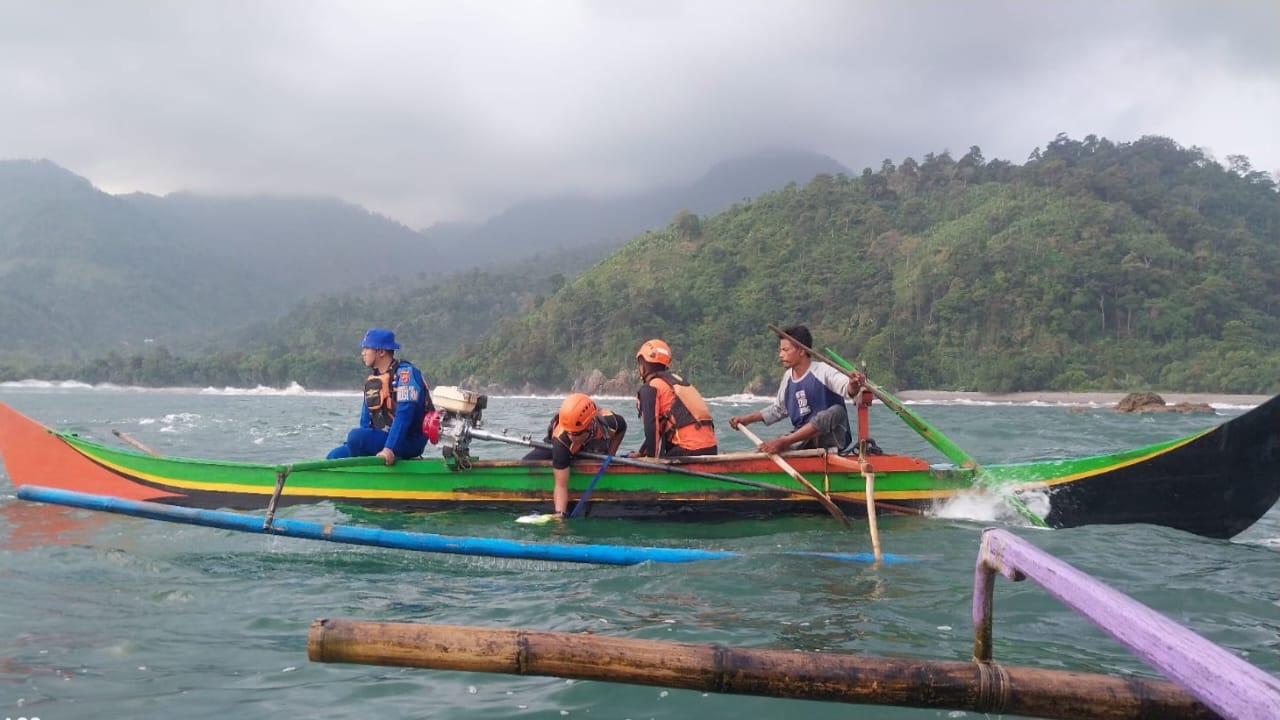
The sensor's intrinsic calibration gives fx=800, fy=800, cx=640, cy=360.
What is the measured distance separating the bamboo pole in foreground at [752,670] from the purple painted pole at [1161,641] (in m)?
0.27

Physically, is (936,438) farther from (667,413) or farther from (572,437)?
(572,437)

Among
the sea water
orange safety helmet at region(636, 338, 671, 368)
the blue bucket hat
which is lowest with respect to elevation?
the sea water

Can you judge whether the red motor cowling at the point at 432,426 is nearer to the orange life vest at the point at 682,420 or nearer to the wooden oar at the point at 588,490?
the wooden oar at the point at 588,490

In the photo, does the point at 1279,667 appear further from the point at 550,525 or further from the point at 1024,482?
the point at 550,525

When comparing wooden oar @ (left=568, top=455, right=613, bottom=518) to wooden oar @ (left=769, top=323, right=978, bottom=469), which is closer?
wooden oar @ (left=769, top=323, right=978, bottom=469)

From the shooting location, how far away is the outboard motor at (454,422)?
8.16m

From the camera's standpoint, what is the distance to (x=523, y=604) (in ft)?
17.3

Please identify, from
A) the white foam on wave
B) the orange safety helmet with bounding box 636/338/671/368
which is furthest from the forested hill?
the orange safety helmet with bounding box 636/338/671/368

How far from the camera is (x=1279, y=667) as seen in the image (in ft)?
13.4

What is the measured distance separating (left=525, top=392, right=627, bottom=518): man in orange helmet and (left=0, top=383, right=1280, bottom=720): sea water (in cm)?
40

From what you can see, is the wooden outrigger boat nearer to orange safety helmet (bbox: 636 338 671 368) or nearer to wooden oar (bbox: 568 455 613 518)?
wooden oar (bbox: 568 455 613 518)

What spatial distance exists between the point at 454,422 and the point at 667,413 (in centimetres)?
221

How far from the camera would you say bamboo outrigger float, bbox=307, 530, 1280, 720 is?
2424mm

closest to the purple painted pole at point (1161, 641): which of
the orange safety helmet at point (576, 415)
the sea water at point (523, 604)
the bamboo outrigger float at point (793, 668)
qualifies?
the bamboo outrigger float at point (793, 668)
